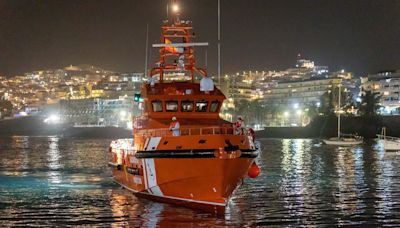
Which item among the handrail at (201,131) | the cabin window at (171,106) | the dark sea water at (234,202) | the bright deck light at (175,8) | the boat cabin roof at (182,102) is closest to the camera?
the dark sea water at (234,202)

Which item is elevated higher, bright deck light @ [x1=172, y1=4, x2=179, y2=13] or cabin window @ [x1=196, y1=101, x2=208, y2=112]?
bright deck light @ [x1=172, y1=4, x2=179, y2=13]

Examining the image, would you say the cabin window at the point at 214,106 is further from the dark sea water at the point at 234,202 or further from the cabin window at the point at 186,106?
the dark sea water at the point at 234,202

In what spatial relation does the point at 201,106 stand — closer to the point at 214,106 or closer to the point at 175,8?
the point at 214,106

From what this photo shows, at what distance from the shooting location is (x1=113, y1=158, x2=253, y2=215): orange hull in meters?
23.6

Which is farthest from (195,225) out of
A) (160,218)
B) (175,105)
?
(175,105)

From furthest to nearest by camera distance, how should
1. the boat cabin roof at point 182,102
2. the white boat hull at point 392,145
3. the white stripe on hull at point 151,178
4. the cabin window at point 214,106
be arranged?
the white boat hull at point 392,145 < the cabin window at point 214,106 < the boat cabin roof at point 182,102 < the white stripe on hull at point 151,178

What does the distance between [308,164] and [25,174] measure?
91.5ft

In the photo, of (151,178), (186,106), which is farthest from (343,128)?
(151,178)

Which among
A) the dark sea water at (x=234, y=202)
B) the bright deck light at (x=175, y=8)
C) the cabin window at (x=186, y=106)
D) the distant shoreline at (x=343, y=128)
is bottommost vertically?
the dark sea water at (x=234, y=202)

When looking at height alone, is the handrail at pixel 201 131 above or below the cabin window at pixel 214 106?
below

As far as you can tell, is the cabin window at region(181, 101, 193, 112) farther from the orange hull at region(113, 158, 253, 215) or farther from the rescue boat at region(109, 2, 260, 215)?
the orange hull at region(113, 158, 253, 215)

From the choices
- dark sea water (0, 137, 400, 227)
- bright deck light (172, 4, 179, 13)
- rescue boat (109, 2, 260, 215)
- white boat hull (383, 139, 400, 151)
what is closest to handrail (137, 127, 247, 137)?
rescue boat (109, 2, 260, 215)

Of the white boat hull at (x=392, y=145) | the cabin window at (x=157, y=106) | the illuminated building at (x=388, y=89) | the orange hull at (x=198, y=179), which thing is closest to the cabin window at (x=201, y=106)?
the cabin window at (x=157, y=106)

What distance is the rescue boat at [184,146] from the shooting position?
2373cm
